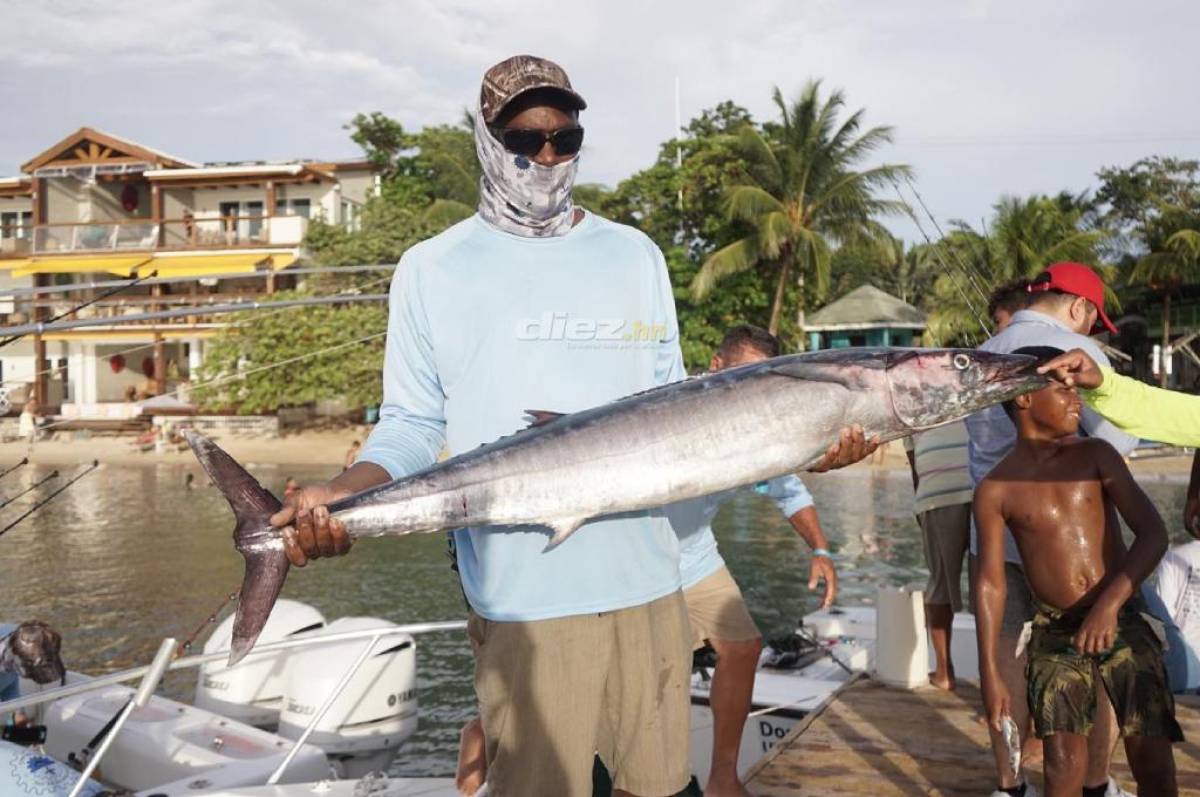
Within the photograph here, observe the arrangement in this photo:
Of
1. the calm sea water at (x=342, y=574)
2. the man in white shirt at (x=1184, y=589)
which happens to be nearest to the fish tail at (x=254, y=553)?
the man in white shirt at (x=1184, y=589)

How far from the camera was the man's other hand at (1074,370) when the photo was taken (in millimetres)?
3326

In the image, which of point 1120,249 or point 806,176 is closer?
point 806,176

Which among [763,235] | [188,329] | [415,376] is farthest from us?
[188,329]

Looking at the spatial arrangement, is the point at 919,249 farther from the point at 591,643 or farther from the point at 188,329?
the point at 591,643

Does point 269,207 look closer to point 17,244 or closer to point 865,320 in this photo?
point 17,244

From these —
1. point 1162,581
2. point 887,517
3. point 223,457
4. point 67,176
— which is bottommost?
point 887,517

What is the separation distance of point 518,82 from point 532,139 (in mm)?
157

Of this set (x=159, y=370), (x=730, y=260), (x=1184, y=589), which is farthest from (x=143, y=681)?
(x=159, y=370)

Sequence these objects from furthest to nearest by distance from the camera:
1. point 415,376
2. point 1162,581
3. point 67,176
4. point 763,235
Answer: point 67,176 → point 763,235 → point 1162,581 → point 415,376

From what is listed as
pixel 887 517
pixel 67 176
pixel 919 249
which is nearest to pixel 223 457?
pixel 887 517

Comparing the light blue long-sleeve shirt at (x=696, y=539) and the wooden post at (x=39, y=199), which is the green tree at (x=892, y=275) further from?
the light blue long-sleeve shirt at (x=696, y=539)

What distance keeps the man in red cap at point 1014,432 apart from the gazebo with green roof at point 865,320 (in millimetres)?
36224

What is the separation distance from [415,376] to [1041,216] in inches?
1520

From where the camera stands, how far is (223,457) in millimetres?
2812
